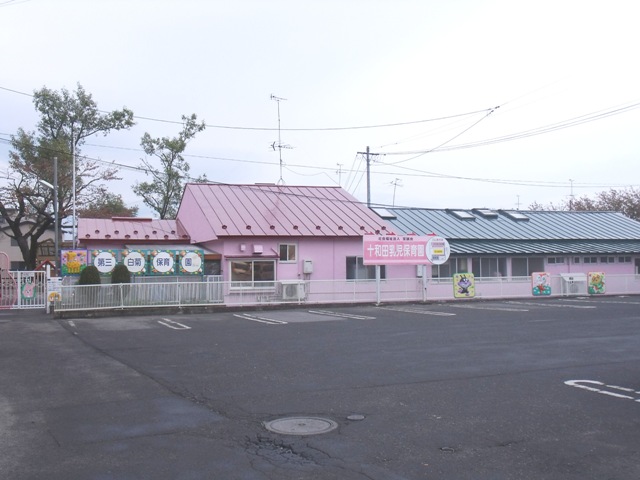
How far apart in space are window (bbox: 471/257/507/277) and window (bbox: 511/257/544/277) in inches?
26.7

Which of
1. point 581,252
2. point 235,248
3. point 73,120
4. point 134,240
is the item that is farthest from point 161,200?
point 581,252

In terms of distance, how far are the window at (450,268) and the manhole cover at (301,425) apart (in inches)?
1073

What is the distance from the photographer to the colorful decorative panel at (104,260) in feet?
85.8

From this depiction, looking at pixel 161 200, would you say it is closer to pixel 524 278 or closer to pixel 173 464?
pixel 524 278

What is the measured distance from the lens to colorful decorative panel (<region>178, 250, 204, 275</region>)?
89.2 feet

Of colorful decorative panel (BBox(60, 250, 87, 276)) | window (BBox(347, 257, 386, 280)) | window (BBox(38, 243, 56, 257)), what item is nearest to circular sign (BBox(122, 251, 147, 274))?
colorful decorative panel (BBox(60, 250, 87, 276))

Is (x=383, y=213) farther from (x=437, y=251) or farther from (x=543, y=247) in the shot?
(x=543, y=247)

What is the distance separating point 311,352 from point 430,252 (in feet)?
57.9

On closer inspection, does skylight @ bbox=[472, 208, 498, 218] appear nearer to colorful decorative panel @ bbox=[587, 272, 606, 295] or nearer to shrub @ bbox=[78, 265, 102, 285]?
colorful decorative panel @ bbox=[587, 272, 606, 295]

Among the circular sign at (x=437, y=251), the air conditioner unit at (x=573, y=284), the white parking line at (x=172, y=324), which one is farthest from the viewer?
the air conditioner unit at (x=573, y=284)

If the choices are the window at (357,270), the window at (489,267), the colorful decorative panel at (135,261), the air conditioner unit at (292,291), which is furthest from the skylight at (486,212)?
the colorful decorative panel at (135,261)

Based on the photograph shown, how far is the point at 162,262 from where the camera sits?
88.5ft

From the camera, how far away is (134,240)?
30703mm

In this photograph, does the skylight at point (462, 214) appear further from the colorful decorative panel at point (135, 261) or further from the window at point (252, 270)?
the colorful decorative panel at point (135, 261)
